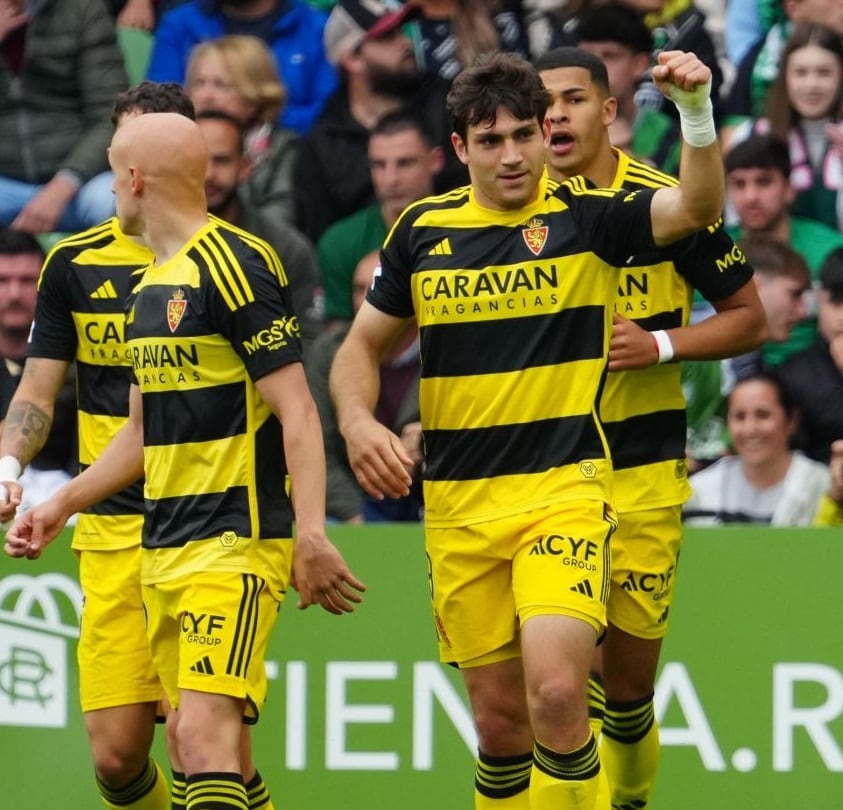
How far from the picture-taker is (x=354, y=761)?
7.85m

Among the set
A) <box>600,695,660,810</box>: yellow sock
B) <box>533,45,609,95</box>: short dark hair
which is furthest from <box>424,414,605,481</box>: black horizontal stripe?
<box>533,45,609,95</box>: short dark hair

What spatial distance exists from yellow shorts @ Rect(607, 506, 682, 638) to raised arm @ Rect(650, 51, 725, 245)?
1267 millimetres

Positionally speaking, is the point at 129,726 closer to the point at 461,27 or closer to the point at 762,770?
the point at 762,770

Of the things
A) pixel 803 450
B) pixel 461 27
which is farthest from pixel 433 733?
pixel 461 27

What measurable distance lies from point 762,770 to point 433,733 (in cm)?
133

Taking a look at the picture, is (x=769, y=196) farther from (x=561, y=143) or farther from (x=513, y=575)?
(x=513, y=575)

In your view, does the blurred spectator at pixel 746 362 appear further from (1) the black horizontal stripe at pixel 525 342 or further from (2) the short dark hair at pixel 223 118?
(1) the black horizontal stripe at pixel 525 342

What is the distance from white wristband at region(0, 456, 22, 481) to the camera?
20.5ft

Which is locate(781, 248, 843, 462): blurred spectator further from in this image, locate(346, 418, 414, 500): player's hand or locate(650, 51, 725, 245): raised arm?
locate(346, 418, 414, 500): player's hand

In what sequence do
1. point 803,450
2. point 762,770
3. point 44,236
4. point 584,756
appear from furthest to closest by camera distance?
point 44,236 → point 803,450 → point 762,770 → point 584,756

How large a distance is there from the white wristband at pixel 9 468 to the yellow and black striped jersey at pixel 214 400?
0.76 metres

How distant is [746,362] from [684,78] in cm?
350

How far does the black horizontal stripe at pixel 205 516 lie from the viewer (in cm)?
560

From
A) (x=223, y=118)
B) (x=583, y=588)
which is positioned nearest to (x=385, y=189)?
(x=223, y=118)
